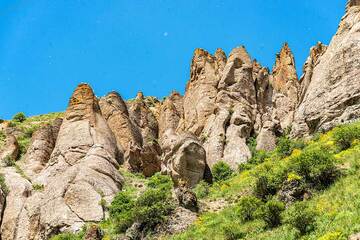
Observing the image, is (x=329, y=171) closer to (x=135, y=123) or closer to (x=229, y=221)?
(x=229, y=221)

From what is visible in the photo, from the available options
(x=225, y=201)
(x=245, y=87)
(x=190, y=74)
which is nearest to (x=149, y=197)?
(x=225, y=201)

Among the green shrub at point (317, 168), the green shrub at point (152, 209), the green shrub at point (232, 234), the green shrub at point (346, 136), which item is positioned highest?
the green shrub at point (346, 136)

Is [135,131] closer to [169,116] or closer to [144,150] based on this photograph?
[144,150]

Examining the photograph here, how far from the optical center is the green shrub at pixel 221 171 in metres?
46.7

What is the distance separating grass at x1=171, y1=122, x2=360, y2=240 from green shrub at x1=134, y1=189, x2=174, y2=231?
1.89 metres

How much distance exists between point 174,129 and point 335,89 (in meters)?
26.8

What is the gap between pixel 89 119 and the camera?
196 ft

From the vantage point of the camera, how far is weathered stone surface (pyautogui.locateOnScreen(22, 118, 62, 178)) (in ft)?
184

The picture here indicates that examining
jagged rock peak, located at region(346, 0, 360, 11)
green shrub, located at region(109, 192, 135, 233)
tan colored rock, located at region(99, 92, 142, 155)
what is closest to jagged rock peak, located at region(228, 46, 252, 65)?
jagged rock peak, located at region(346, 0, 360, 11)

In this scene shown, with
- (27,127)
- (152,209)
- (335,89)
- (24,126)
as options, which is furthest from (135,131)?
(152,209)

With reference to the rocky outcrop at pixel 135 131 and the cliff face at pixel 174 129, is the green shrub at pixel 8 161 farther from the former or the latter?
the rocky outcrop at pixel 135 131

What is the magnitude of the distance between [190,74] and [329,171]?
140ft

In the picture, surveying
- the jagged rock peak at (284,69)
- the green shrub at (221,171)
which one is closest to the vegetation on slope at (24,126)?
the green shrub at (221,171)

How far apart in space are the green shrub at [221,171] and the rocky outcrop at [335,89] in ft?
22.5
